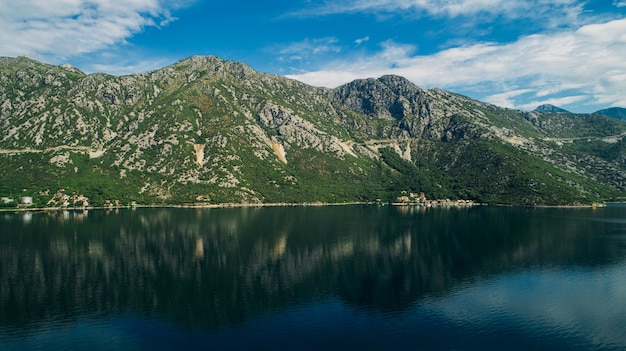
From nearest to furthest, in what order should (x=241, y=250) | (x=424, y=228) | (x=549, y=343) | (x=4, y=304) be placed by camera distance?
(x=549, y=343), (x=4, y=304), (x=241, y=250), (x=424, y=228)

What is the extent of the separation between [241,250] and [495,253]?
7574 centimetres

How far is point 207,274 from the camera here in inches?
3770

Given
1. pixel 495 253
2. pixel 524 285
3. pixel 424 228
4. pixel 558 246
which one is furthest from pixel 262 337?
pixel 424 228

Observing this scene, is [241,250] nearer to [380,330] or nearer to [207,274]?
[207,274]

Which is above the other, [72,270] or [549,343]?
[72,270]

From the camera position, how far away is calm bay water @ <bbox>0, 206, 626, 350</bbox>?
61719 millimetres

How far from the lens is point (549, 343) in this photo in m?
60.1

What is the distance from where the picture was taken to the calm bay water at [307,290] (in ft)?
202

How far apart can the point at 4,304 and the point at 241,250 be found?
193ft

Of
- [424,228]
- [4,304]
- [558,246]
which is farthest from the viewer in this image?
[424,228]

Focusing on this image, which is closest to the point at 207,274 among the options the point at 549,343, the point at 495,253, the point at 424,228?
the point at 549,343

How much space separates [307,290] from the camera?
8538 centimetres

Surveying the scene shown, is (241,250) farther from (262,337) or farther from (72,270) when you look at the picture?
(262,337)

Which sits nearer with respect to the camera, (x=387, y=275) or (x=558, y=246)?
(x=387, y=275)
